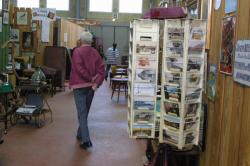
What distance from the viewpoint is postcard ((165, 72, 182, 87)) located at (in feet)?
9.39

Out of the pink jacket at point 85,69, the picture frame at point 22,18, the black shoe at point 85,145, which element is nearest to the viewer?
the pink jacket at point 85,69

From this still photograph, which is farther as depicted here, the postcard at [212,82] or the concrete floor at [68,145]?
the concrete floor at [68,145]

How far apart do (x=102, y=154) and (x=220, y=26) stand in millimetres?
2509

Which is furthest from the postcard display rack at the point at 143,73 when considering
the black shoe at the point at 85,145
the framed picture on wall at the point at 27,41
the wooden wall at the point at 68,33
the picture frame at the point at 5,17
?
the wooden wall at the point at 68,33

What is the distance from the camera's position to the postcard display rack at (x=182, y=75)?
2850 millimetres

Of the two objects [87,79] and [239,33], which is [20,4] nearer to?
[87,79]

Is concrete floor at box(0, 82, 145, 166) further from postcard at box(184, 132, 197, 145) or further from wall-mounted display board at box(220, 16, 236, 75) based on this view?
wall-mounted display board at box(220, 16, 236, 75)

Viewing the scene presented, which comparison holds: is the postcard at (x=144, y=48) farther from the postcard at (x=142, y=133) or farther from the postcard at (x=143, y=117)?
the postcard at (x=142, y=133)

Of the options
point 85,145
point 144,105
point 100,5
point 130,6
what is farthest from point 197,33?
point 100,5

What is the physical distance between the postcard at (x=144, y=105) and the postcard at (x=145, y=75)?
18 centimetres

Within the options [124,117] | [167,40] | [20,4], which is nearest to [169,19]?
[167,40]

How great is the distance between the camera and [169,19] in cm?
291

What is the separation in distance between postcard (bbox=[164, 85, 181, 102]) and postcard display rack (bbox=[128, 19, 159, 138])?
0.09 metres

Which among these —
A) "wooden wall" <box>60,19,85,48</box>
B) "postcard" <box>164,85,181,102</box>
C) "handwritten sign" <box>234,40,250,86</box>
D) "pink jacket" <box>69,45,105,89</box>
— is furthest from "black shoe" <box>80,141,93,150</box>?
"wooden wall" <box>60,19,85,48</box>
